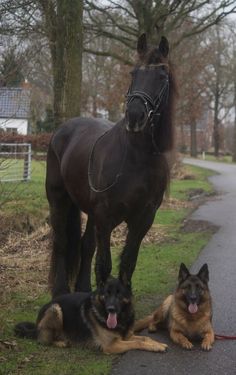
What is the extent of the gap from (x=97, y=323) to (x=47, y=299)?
207cm

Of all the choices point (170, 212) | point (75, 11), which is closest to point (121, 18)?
point (170, 212)

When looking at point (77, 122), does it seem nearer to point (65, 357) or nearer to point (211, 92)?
point (65, 357)

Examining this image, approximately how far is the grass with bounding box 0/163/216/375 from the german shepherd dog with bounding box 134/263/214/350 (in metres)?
0.86

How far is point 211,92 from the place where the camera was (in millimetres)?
66188

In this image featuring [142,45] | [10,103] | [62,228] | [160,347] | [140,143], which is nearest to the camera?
[160,347]

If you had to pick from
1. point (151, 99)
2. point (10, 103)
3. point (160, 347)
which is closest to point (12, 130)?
point (10, 103)

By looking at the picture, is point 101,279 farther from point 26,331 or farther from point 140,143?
point 140,143

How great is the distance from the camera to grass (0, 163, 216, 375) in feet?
16.9

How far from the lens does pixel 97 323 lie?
5.67 metres

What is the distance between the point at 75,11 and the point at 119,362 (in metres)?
7.74

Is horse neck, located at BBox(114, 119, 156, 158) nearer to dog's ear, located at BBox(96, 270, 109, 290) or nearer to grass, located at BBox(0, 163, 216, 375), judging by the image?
dog's ear, located at BBox(96, 270, 109, 290)

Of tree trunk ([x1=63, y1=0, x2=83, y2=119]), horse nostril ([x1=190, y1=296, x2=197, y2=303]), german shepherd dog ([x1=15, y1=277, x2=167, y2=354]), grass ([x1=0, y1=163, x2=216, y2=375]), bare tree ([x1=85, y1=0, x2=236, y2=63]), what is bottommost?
grass ([x1=0, y1=163, x2=216, y2=375])

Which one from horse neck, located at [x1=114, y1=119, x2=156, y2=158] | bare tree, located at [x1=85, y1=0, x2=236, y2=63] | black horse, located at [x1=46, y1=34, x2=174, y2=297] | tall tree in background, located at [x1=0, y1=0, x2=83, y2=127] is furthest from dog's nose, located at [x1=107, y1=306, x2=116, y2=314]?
bare tree, located at [x1=85, y1=0, x2=236, y2=63]

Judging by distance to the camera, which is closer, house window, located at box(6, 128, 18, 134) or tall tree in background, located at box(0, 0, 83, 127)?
house window, located at box(6, 128, 18, 134)
